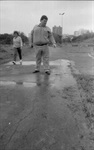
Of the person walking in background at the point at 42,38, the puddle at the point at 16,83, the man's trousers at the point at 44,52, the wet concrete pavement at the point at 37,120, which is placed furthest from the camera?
the man's trousers at the point at 44,52

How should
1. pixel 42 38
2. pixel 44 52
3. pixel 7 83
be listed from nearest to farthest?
1. pixel 7 83
2. pixel 42 38
3. pixel 44 52

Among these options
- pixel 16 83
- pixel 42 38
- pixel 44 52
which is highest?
pixel 42 38

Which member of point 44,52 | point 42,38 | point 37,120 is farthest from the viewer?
point 44,52

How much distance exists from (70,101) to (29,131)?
1165 millimetres

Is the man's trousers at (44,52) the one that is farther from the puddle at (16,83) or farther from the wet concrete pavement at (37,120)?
the wet concrete pavement at (37,120)

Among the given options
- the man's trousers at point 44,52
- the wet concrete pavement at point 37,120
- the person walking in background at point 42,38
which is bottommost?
the wet concrete pavement at point 37,120

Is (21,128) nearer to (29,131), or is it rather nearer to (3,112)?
(29,131)

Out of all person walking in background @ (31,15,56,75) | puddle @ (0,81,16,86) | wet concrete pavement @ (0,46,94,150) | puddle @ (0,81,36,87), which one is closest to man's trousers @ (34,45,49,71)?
person walking in background @ (31,15,56,75)

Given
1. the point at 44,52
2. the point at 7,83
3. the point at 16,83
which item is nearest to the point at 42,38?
the point at 44,52

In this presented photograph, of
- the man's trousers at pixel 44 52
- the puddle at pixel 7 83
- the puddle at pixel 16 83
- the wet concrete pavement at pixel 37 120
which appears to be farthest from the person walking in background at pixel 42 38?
the wet concrete pavement at pixel 37 120

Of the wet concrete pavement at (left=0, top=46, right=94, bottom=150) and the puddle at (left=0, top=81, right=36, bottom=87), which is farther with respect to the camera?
the puddle at (left=0, top=81, right=36, bottom=87)

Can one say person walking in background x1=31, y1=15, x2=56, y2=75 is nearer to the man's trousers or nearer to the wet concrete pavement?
the man's trousers

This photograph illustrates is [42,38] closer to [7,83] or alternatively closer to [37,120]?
[7,83]

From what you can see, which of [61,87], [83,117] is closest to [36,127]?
[83,117]
